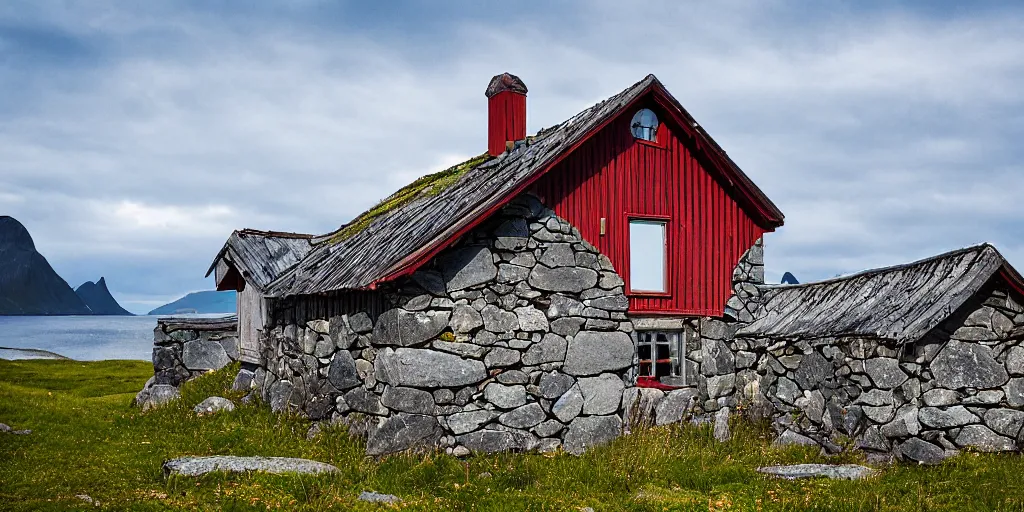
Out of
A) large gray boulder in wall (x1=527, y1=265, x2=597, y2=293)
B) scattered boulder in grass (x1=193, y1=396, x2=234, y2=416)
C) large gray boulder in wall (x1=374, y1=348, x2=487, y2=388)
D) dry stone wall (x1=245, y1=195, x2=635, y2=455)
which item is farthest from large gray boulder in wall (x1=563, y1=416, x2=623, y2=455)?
scattered boulder in grass (x1=193, y1=396, x2=234, y2=416)

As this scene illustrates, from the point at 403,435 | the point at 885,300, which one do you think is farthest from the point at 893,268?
the point at 403,435

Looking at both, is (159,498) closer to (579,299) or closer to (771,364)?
(579,299)

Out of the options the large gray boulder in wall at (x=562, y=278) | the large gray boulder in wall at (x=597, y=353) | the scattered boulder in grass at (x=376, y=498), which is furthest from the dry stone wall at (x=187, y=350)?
the scattered boulder in grass at (x=376, y=498)

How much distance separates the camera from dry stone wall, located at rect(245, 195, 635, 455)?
519 inches

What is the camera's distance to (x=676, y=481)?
12055 mm

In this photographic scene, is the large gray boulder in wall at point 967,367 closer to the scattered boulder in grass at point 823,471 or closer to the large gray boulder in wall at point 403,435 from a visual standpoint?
the scattered boulder in grass at point 823,471

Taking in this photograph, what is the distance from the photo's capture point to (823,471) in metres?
12.1

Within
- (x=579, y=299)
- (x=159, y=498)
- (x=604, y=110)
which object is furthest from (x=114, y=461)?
(x=604, y=110)

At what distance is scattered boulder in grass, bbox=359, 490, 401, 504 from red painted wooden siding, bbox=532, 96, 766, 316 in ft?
18.8

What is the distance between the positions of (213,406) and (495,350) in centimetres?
705

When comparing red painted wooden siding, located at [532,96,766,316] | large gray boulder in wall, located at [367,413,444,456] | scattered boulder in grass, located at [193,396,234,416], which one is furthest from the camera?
scattered boulder in grass, located at [193,396,234,416]

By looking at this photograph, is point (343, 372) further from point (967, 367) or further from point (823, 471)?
point (967, 367)

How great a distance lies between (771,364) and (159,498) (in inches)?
393

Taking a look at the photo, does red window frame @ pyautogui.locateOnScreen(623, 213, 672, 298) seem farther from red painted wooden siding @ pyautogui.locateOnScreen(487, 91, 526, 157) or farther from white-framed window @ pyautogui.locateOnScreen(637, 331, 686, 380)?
red painted wooden siding @ pyautogui.locateOnScreen(487, 91, 526, 157)
